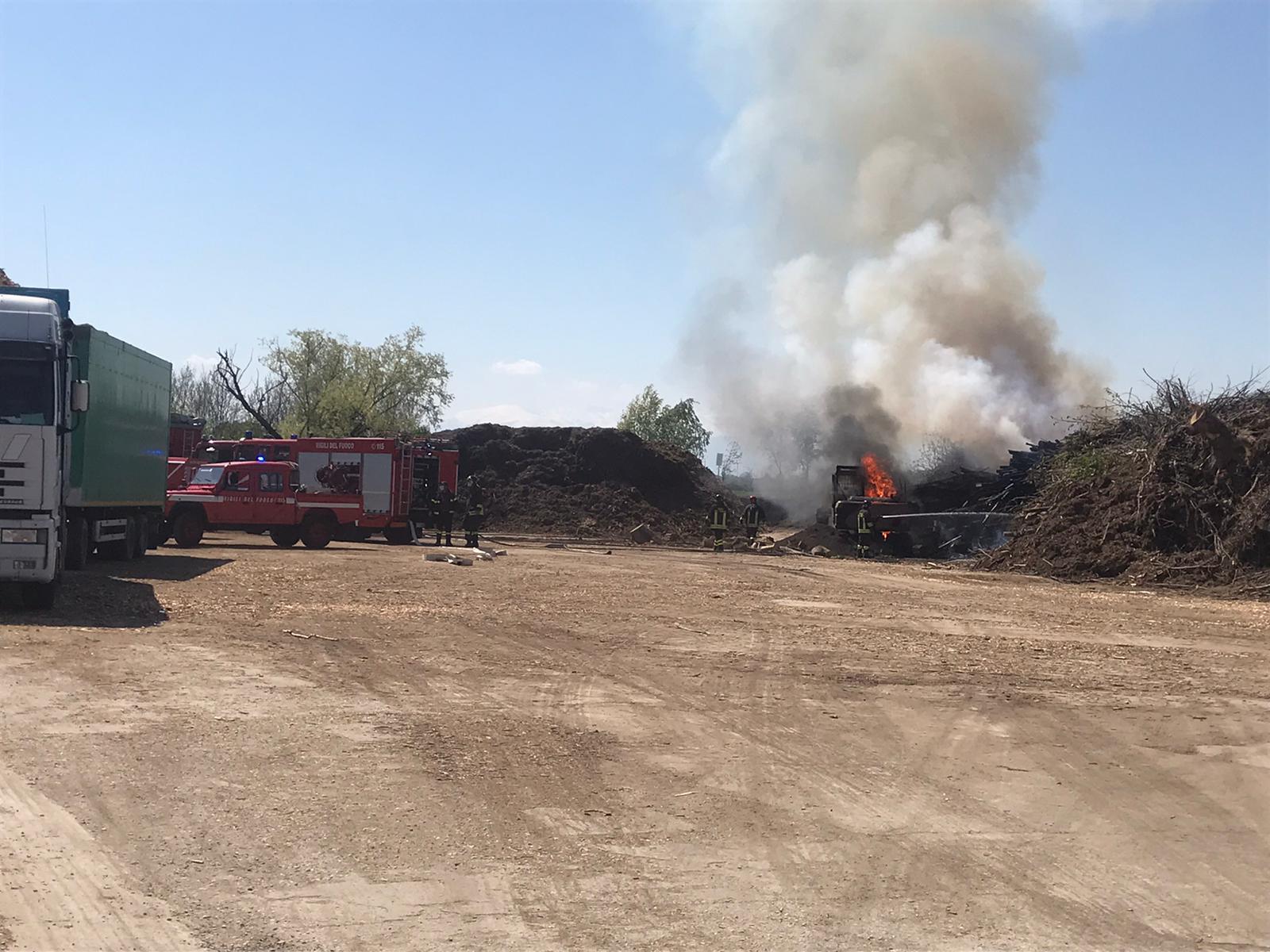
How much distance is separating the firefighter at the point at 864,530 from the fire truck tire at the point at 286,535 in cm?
1500

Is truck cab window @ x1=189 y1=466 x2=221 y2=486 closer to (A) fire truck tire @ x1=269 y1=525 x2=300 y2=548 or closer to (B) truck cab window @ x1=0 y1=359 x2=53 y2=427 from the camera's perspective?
(A) fire truck tire @ x1=269 y1=525 x2=300 y2=548

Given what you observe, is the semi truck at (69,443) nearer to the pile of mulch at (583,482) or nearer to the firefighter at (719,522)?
the firefighter at (719,522)

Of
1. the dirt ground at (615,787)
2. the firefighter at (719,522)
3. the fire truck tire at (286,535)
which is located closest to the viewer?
the dirt ground at (615,787)

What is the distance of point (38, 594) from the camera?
14.3 m

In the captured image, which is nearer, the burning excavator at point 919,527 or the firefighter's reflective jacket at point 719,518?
the burning excavator at point 919,527

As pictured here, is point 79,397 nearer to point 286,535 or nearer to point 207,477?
point 207,477

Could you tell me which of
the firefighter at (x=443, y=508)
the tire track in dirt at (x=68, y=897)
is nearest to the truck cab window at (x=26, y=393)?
the tire track in dirt at (x=68, y=897)

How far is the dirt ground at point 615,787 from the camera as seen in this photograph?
525 centimetres

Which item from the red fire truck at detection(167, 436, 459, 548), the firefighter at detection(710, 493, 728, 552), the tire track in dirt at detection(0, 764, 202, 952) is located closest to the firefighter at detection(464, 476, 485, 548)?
the red fire truck at detection(167, 436, 459, 548)

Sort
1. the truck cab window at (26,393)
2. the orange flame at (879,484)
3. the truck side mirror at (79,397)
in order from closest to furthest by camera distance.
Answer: the truck cab window at (26,393)
the truck side mirror at (79,397)
the orange flame at (879,484)

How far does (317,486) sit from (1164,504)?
1957 centimetres

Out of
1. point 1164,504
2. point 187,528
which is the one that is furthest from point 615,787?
point 187,528

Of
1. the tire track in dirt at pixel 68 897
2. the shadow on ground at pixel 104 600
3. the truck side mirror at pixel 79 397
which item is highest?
the truck side mirror at pixel 79 397

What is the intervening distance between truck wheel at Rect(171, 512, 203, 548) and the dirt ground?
44.1 feet
